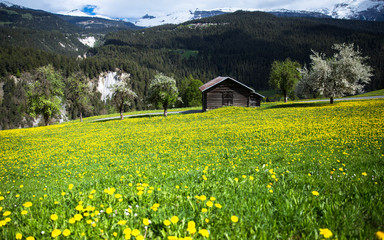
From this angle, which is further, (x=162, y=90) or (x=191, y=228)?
(x=162, y=90)

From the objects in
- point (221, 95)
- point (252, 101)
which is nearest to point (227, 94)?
point (221, 95)

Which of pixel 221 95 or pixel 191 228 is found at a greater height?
pixel 221 95

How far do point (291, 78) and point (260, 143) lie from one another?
53.0 meters

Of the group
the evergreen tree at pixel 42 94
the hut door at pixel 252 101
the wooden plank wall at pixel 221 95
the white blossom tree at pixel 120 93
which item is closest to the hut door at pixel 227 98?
the wooden plank wall at pixel 221 95

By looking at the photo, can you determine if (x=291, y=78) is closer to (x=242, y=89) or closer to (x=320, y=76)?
(x=242, y=89)

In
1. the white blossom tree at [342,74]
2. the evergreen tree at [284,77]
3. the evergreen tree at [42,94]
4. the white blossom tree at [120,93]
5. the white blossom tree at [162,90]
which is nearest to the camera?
the white blossom tree at [342,74]

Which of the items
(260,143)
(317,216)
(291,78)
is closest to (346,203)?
(317,216)

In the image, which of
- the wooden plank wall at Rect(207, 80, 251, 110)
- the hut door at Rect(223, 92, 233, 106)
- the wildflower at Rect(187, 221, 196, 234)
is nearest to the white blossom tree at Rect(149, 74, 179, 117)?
the wooden plank wall at Rect(207, 80, 251, 110)

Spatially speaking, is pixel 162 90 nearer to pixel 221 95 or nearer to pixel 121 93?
pixel 121 93

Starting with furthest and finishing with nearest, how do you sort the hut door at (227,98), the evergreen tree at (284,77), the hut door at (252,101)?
the evergreen tree at (284,77), the hut door at (252,101), the hut door at (227,98)

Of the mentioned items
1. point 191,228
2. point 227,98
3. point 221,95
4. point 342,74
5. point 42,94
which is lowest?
point 191,228

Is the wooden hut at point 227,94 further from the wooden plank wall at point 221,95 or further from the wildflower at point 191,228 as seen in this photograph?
Answer: the wildflower at point 191,228

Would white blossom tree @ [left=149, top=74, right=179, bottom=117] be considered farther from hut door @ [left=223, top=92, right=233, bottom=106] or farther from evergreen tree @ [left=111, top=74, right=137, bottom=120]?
hut door @ [left=223, top=92, right=233, bottom=106]

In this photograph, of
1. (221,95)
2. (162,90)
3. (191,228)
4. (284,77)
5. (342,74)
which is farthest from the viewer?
(284,77)
